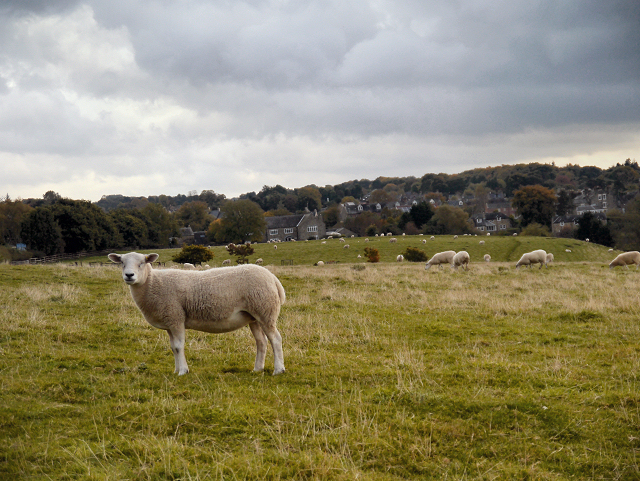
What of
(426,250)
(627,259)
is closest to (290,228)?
(426,250)

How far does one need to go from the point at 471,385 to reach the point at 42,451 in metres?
6.45

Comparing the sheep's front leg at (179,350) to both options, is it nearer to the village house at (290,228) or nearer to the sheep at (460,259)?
the sheep at (460,259)

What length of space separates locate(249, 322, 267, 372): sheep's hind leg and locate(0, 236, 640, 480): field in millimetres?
339

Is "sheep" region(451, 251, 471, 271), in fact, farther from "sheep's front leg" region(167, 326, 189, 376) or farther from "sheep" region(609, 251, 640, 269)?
"sheep's front leg" region(167, 326, 189, 376)

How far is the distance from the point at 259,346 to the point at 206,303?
4.53ft

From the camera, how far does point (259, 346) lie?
9148mm

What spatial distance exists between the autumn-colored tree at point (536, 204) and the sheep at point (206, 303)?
363 feet

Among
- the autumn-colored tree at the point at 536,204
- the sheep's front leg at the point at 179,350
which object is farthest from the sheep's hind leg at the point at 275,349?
the autumn-colored tree at the point at 536,204

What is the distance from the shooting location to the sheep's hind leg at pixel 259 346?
907cm

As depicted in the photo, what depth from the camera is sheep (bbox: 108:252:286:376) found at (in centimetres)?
885

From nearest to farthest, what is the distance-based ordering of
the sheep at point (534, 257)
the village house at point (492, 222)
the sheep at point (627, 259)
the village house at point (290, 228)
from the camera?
the sheep at point (627, 259), the sheep at point (534, 257), the village house at point (290, 228), the village house at point (492, 222)

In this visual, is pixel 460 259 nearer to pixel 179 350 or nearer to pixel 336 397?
pixel 179 350

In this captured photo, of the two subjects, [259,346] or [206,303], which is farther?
[259,346]

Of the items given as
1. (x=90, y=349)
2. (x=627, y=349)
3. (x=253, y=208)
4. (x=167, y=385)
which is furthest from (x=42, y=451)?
(x=253, y=208)
